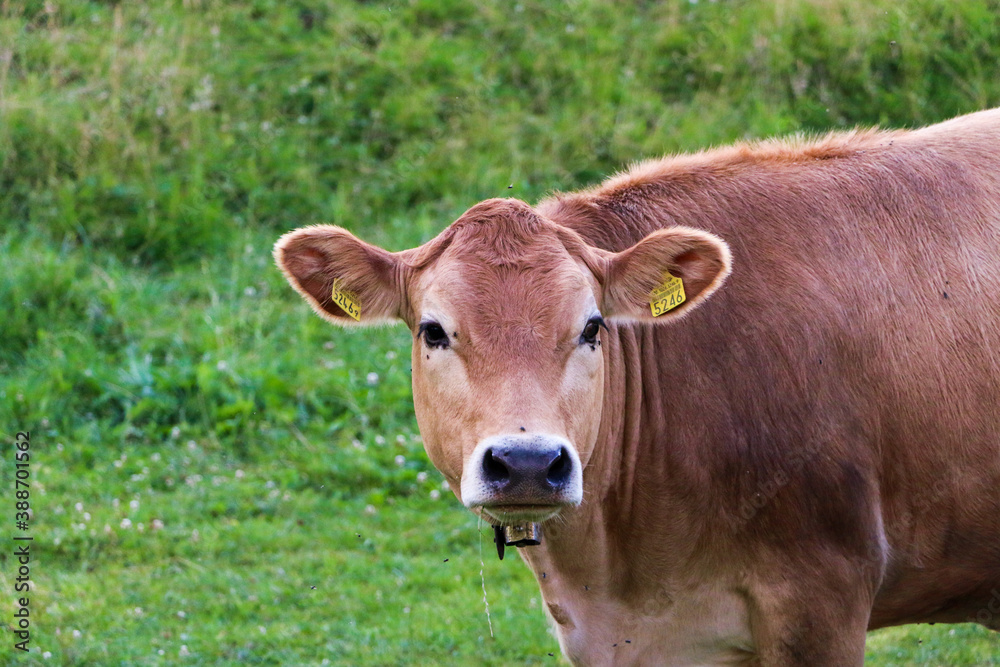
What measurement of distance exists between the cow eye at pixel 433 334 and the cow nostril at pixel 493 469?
0.53 meters

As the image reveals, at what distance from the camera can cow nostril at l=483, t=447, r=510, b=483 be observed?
3.41m

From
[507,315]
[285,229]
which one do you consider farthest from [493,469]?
[285,229]

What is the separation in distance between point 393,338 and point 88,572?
295 cm

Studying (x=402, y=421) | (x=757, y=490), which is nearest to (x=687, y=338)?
(x=757, y=490)

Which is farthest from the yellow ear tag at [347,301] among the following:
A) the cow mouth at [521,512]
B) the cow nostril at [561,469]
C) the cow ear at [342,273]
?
the cow nostril at [561,469]

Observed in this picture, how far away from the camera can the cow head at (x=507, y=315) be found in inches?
136

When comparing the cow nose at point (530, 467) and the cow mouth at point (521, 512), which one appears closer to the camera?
the cow nose at point (530, 467)

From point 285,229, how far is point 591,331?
20.5ft

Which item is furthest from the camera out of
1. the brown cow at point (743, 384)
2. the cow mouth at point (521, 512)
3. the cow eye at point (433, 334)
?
the brown cow at point (743, 384)

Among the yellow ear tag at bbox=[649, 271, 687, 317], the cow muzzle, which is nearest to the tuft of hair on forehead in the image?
the yellow ear tag at bbox=[649, 271, 687, 317]

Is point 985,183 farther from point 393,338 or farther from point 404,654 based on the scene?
point 393,338

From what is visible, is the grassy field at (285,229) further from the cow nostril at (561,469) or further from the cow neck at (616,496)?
the cow nostril at (561,469)

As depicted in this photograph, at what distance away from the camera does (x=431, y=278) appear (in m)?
3.95

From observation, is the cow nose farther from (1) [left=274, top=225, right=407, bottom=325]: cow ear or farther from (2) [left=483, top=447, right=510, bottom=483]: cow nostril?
(1) [left=274, top=225, right=407, bottom=325]: cow ear
